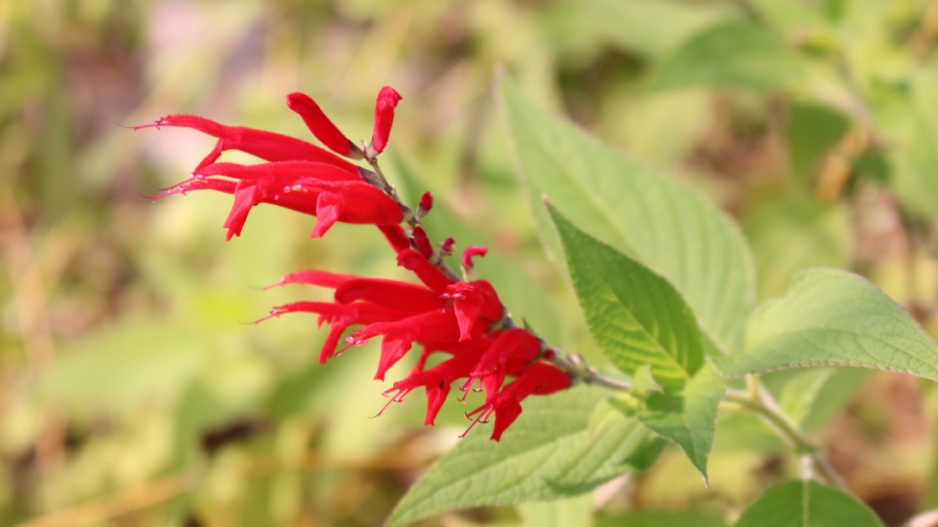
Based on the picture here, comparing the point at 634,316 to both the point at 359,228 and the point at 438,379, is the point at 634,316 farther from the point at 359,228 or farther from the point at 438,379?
the point at 359,228

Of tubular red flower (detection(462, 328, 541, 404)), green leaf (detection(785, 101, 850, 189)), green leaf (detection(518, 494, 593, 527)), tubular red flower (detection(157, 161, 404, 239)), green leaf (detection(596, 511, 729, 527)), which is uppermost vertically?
tubular red flower (detection(157, 161, 404, 239))

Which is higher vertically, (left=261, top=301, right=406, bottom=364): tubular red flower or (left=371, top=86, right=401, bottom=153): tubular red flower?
(left=371, top=86, right=401, bottom=153): tubular red flower

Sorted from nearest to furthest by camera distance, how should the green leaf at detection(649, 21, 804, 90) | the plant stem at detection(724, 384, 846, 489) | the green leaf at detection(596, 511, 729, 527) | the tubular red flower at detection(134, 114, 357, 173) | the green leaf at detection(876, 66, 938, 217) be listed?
the tubular red flower at detection(134, 114, 357, 173), the plant stem at detection(724, 384, 846, 489), the green leaf at detection(596, 511, 729, 527), the green leaf at detection(876, 66, 938, 217), the green leaf at detection(649, 21, 804, 90)

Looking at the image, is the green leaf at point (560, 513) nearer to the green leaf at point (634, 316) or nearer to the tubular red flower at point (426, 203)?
the green leaf at point (634, 316)

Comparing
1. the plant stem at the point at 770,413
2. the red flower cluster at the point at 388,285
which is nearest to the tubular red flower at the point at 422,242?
the red flower cluster at the point at 388,285

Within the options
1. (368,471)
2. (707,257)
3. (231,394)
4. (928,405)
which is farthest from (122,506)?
(928,405)

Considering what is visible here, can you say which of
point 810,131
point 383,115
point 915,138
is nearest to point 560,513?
point 383,115

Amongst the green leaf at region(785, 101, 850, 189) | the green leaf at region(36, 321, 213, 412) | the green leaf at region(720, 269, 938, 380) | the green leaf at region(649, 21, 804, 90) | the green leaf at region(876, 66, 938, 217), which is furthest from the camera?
the green leaf at region(36, 321, 213, 412)

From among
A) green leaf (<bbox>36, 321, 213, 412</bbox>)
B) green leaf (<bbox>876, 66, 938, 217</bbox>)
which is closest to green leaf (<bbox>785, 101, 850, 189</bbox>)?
green leaf (<bbox>876, 66, 938, 217</bbox>)

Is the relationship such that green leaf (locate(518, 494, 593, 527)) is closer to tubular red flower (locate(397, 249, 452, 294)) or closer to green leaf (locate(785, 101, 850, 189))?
tubular red flower (locate(397, 249, 452, 294))
